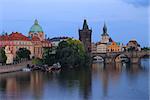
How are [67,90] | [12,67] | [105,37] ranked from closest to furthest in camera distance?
[67,90] → [12,67] → [105,37]

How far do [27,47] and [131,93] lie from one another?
Answer: 1881 cm

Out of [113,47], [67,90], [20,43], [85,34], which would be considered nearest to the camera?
[67,90]

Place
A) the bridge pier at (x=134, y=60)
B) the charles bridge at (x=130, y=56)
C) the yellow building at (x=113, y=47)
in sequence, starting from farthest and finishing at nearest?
1. the yellow building at (x=113, y=47)
2. the charles bridge at (x=130, y=56)
3. the bridge pier at (x=134, y=60)

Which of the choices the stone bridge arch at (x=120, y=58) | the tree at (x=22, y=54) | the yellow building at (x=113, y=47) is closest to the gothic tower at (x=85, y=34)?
the stone bridge arch at (x=120, y=58)

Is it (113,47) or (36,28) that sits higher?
(36,28)

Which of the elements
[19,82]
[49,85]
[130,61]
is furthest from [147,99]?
[130,61]

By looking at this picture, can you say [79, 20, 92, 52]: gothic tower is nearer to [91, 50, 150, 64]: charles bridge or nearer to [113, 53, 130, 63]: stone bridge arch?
[113, 53, 130, 63]: stone bridge arch

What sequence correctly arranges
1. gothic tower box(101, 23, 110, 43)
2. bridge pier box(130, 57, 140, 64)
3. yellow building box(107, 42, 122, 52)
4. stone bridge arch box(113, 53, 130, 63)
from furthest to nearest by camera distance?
gothic tower box(101, 23, 110, 43), yellow building box(107, 42, 122, 52), stone bridge arch box(113, 53, 130, 63), bridge pier box(130, 57, 140, 64)

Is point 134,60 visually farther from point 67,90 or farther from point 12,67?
point 67,90

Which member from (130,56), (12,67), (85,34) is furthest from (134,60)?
(12,67)

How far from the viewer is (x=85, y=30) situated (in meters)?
42.2

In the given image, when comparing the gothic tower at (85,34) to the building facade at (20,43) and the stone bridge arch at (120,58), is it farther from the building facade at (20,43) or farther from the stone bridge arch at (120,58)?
the building facade at (20,43)

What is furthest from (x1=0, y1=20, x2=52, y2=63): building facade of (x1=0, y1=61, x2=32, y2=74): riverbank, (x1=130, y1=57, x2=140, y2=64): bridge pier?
(x1=130, y1=57, x2=140, y2=64): bridge pier

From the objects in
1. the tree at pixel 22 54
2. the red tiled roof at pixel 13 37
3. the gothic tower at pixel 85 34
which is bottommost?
the tree at pixel 22 54
